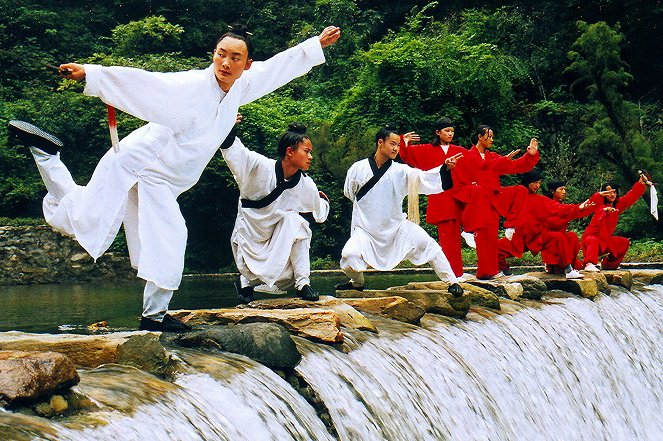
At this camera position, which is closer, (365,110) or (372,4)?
(365,110)

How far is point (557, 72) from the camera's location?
2453 cm

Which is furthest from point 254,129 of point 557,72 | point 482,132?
point 482,132

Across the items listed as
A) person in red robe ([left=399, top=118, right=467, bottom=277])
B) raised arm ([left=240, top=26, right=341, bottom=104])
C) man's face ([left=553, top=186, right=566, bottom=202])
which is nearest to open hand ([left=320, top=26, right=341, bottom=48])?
raised arm ([left=240, top=26, right=341, bottom=104])

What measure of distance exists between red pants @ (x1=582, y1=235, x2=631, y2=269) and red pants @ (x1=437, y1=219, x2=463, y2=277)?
3.19 m

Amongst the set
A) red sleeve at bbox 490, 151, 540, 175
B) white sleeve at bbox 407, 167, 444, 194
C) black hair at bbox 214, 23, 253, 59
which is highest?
black hair at bbox 214, 23, 253, 59

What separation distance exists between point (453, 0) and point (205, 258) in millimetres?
10729

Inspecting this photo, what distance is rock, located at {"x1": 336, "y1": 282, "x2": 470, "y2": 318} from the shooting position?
7.80 metres

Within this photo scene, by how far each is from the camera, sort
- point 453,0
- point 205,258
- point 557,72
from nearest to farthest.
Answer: point 205,258
point 557,72
point 453,0

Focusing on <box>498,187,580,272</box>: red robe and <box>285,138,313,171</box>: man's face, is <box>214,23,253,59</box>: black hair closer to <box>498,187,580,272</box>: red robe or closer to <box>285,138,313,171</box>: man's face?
<box>285,138,313,171</box>: man's face

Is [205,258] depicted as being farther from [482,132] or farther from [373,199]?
[373,199]

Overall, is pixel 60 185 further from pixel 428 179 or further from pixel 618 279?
pixel 618 279

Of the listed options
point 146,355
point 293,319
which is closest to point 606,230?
point 293,319

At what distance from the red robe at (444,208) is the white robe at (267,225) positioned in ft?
8.84

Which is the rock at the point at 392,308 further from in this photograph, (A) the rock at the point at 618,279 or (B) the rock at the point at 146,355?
(A) the rock at the point at 618,279
